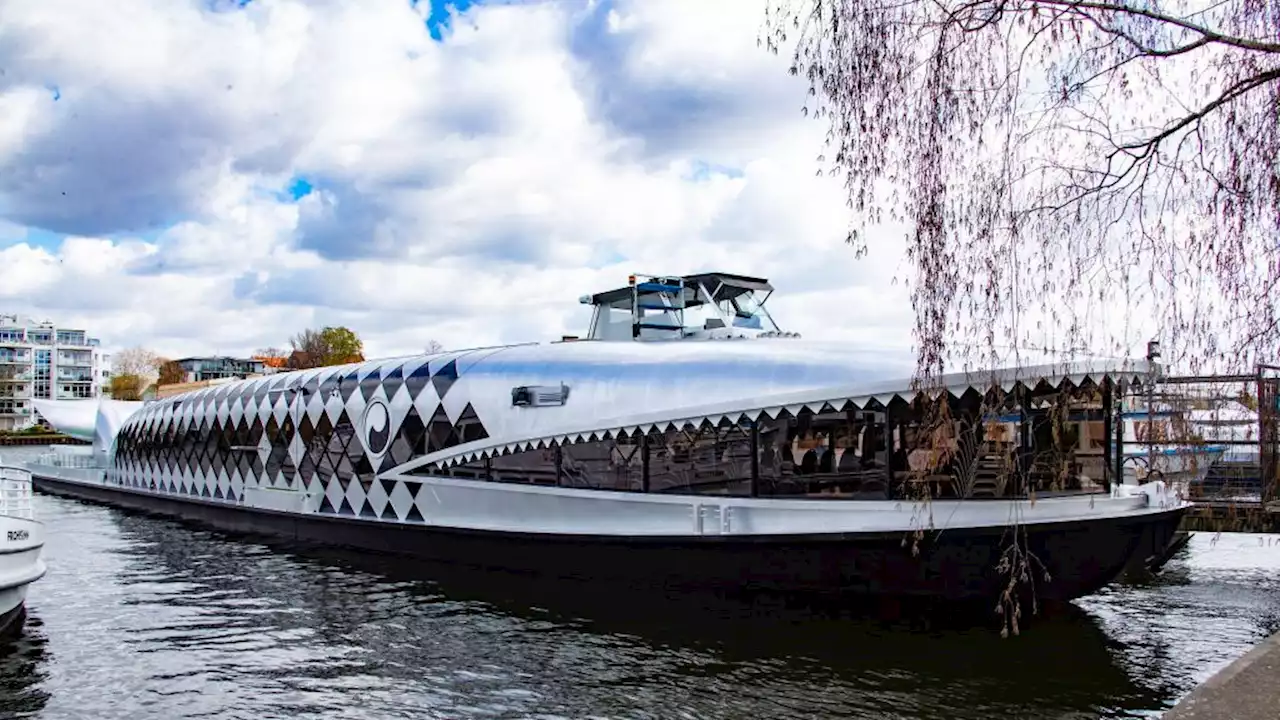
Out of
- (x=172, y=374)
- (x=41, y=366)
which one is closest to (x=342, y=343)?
(x=172, y=374)

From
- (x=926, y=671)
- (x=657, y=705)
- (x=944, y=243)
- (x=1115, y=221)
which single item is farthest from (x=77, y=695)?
(x=1115, y=221)

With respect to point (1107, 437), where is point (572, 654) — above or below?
below

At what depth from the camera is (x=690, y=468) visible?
51.3ft

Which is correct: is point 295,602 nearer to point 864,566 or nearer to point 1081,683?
point 864,566

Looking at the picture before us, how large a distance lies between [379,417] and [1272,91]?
16.9 m

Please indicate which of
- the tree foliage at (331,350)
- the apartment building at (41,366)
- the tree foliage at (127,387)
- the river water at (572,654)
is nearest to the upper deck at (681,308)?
the river water at (572,654)

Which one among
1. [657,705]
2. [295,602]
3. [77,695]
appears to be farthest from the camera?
[295,602]

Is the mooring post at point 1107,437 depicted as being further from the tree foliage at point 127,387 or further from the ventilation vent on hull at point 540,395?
the tree foliage at point 127,387

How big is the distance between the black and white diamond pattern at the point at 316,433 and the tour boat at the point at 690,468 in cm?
7

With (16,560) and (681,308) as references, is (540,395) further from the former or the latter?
(16,560)

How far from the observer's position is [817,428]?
1538 centimetres

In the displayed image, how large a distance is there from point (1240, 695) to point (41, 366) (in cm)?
17121

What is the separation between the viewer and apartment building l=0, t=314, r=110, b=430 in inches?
5586

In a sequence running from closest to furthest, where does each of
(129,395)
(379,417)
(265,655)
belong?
(265,655) < (379,417) < (129,395)
